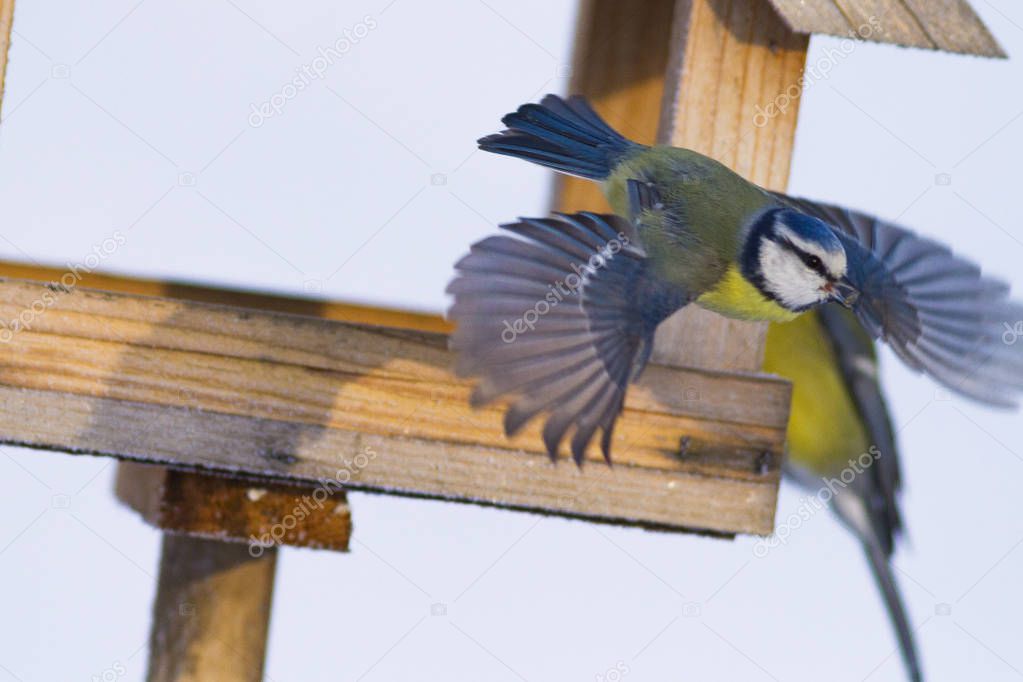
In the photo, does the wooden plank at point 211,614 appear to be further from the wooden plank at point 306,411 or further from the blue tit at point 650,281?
the blue tit at point 650,281

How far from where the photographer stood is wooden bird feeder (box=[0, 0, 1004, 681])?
1481 millimetres

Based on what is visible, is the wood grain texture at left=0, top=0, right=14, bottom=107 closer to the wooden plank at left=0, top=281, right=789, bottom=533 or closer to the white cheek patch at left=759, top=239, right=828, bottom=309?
the wooden plank at left=0, top=281, right=789, bottom=533

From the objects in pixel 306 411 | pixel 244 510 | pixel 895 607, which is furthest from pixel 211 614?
pixel 895 607

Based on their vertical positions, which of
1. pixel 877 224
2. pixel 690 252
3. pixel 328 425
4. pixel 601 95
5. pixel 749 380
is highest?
pixel 601 95

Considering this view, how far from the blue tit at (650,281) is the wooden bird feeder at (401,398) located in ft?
0.29

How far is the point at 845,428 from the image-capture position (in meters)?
2.50

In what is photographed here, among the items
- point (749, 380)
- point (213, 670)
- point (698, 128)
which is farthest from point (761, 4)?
point (213, 670)

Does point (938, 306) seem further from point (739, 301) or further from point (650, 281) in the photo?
point (650, 281)

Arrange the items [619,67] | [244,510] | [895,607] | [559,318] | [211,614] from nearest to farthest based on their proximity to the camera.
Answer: [559,318], [244,510], [211,614], [895,607], [619,67]

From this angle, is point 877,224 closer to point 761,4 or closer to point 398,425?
point 761,4

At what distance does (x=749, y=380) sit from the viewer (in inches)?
63.2

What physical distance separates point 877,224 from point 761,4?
0.36 meters

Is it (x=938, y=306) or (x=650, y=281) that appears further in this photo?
(x=938, y=306)

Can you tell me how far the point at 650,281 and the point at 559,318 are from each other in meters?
0.13
